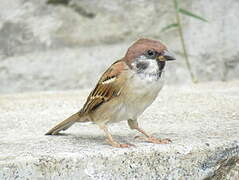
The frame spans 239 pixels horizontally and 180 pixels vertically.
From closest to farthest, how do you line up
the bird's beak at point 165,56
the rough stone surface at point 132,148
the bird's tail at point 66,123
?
the rough stone surface at point 132,148 → the bird's beak at point 165,56 → the bird's tail at point 66,123

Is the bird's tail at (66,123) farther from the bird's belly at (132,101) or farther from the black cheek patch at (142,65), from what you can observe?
the black cheek patch at (142,65)

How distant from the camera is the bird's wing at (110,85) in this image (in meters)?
3.35

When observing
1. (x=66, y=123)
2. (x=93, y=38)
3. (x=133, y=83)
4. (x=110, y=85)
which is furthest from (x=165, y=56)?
(x=93, y=38)

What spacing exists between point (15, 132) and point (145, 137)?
802 mm

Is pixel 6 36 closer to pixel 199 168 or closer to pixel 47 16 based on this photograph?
pixel 47 16

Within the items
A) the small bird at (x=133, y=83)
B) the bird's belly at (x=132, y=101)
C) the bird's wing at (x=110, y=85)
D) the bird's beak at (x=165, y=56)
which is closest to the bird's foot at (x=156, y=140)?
the small bird at (x=133, y=83)

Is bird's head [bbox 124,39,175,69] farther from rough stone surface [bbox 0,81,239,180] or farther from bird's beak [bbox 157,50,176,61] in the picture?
rough stone surface [bbox 0,81,239,180]

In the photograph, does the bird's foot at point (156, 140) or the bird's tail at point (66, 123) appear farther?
the bird's tail at point (66, 123)

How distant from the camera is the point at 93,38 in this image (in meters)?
5.14

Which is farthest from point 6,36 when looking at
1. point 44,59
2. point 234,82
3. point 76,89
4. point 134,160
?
point 134,160

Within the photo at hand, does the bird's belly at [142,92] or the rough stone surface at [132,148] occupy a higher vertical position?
the bird's belly at [142,92]

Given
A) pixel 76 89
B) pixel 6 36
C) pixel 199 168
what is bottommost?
pixel 76 89

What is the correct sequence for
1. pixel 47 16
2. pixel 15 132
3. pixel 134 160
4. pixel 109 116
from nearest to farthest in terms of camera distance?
1. pixel 134 160
2. pixel 109 116
3. pixel 15 132
4. pixel 47 16

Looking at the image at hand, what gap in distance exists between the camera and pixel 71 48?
5.16 m
